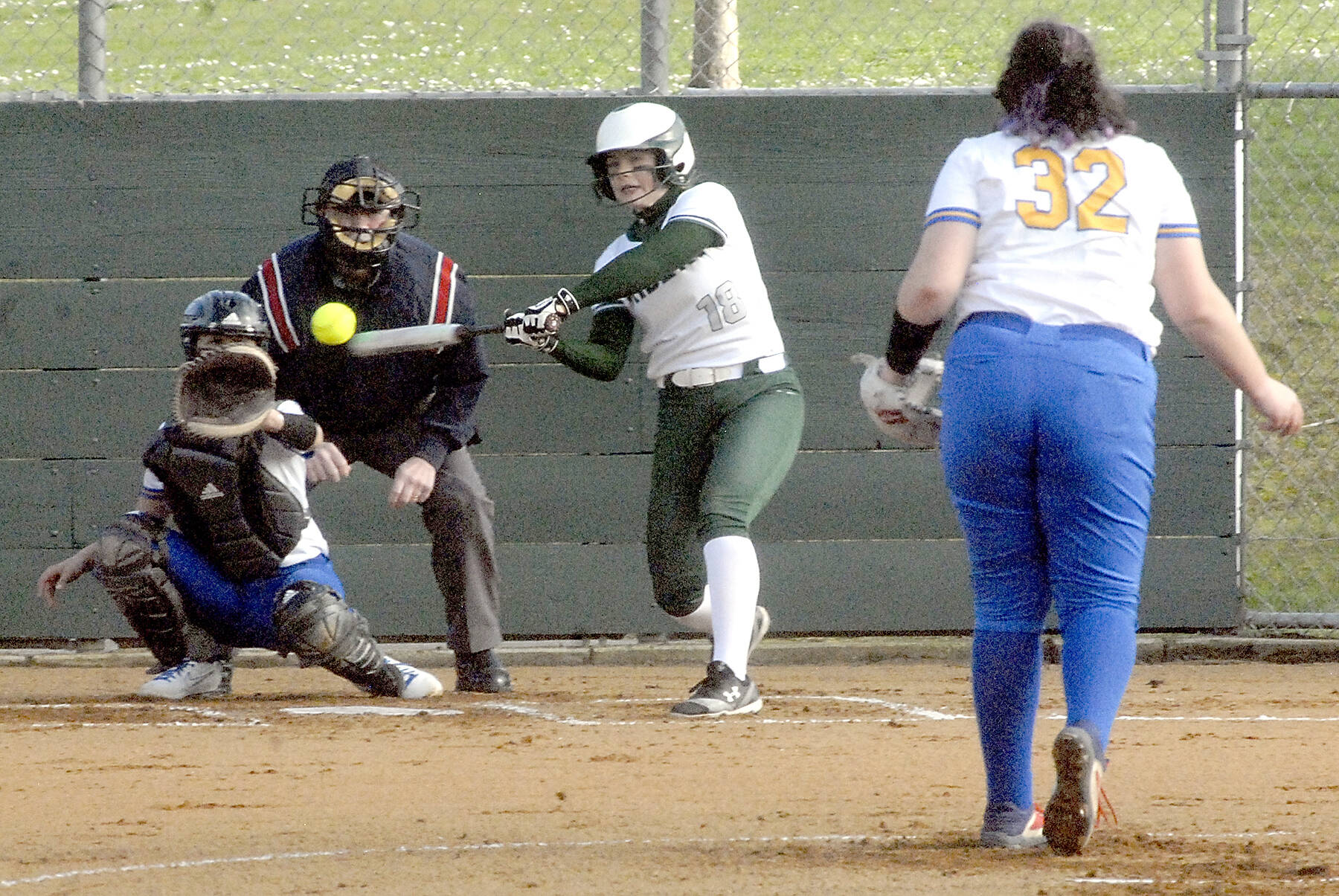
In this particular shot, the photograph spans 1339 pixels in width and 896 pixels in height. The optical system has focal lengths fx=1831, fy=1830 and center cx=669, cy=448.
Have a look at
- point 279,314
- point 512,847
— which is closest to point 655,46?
point 279,314

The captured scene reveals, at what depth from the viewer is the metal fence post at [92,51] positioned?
725 cm

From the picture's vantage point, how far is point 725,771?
4664 mm

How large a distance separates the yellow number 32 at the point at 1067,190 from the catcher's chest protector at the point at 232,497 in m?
3.03

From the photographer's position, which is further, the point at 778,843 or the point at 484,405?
the point at 484,405

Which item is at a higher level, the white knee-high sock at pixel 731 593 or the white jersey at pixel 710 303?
the white jersey at pixel 710 303

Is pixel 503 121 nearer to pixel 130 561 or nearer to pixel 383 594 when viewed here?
pixel 383 594

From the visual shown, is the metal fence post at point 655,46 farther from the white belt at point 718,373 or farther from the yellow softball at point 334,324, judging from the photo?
the yellow softball at point 334,324

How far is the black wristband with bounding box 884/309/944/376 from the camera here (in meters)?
3.73

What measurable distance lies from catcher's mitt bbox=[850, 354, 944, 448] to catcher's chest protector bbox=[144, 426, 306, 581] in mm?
2479

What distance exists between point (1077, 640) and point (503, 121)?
430 centimetres

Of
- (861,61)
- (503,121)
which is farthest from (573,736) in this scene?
(861,61)

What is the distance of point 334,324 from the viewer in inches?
226

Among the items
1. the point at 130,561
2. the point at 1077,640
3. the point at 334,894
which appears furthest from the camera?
the point at 130,561

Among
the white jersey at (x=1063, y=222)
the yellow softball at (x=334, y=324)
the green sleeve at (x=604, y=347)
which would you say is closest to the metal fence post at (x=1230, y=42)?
the green sleeve at (x=604, y=347)
